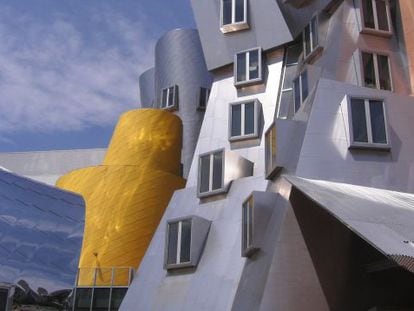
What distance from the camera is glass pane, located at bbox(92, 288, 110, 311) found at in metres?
21.5

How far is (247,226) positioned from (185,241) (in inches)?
120

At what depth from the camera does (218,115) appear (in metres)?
21.1

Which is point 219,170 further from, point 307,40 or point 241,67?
point 307,40

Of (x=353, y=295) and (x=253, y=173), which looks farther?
(x=253, y=173)

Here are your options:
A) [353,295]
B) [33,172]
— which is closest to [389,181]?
[353,295]

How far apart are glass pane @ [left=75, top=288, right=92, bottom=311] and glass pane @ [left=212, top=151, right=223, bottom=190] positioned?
7.76 meters

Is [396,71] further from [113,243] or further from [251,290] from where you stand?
[113,243]

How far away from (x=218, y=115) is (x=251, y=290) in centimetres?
906

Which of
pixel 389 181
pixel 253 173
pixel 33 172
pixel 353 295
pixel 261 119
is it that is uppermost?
pixel 33 172

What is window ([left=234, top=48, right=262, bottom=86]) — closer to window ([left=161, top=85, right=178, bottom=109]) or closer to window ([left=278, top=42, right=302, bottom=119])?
window ([left=278, top=42, right=302, bottom=119])

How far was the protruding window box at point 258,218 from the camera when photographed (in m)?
14.2

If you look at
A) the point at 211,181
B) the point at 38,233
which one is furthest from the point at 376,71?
the point at 38,233

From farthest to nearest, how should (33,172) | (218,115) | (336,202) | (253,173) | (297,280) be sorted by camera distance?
1. (33,172)
2. (218,115)
3. (253,173)
4. (297,280)
5. (336,202)

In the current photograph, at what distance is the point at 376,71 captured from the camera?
17.1 meters
